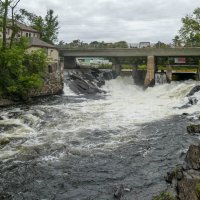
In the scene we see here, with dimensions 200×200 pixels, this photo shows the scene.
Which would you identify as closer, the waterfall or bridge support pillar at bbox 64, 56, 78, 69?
the waterfall

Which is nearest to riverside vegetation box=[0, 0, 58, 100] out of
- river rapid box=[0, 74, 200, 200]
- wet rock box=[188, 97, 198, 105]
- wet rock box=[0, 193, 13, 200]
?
river rapid box=[0, 74, 200, 200]

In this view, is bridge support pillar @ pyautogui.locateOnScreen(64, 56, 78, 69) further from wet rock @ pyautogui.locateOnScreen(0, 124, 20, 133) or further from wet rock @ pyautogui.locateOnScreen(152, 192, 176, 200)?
wet rock @ pyautogui.locateOnScreen(152, 192, 176, 200)

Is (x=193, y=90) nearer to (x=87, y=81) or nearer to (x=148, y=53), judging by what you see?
(x=148, y=53)

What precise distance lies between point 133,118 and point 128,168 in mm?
13181

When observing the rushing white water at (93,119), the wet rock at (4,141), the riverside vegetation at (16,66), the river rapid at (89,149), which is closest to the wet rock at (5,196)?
the river rapid at (89,149)

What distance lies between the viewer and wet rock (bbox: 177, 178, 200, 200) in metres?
13.7

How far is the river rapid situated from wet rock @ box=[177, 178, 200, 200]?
1338 millimetres

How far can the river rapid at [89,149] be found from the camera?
16.7 meters

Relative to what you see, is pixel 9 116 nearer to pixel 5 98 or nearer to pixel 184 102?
pixel 5 98

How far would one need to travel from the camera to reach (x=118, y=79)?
2510 inches

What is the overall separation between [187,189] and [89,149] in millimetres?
9140

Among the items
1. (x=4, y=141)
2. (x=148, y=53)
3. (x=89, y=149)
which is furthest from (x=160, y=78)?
(x=4, y=141)

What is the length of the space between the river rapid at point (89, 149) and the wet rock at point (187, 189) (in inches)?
52.7

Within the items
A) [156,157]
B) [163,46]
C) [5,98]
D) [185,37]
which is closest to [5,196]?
[156,157]
